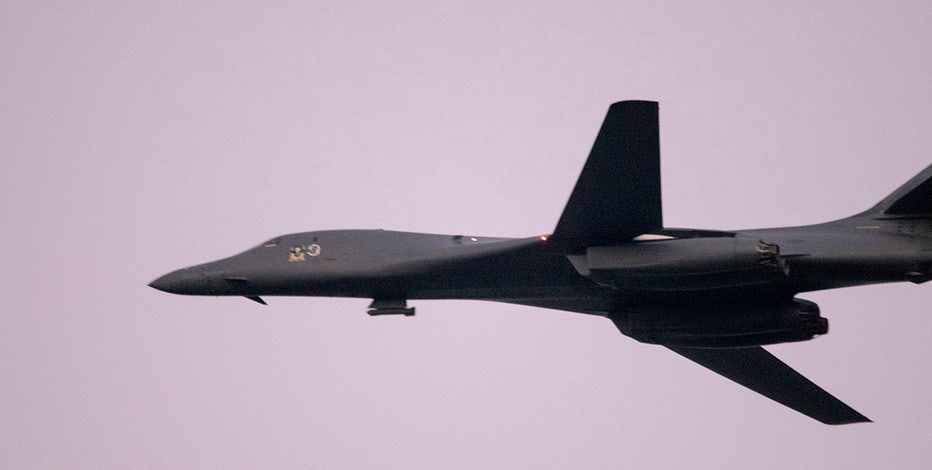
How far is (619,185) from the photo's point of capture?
21047 millimetres

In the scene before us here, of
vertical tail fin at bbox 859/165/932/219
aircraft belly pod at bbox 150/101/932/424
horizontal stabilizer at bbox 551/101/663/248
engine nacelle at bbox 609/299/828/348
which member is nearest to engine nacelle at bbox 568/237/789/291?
aircraft belly pod at bbox 150/101/932/424

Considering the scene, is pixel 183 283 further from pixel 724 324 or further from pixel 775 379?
pixel 775 379

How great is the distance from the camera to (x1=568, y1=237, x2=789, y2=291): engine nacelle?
21375 mm

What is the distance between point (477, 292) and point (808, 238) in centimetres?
571

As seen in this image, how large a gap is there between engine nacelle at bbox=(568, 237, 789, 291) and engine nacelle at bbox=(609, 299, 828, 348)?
212 centimetres

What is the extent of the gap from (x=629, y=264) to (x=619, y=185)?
151 cm

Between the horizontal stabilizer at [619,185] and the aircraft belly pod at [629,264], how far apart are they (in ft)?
0.07

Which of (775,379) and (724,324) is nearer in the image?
(724,324)

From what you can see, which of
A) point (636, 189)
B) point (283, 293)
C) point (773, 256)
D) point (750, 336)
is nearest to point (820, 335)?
point (750, 336)

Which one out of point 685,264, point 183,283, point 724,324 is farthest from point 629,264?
point 183,283

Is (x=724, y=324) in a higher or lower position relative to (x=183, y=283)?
lower

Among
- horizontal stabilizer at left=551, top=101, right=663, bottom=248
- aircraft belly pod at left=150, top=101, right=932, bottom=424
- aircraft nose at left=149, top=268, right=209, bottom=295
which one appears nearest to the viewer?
horizontal stabilizer at left=551, top=101, right=663, bottom=248

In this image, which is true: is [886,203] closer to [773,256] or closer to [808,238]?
[808,238]

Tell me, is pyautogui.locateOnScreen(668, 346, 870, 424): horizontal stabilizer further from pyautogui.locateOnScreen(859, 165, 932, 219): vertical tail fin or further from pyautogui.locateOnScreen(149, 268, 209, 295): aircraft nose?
pyautogui.locateOnScreen(149, 268, 209, 295): aircraft nose
